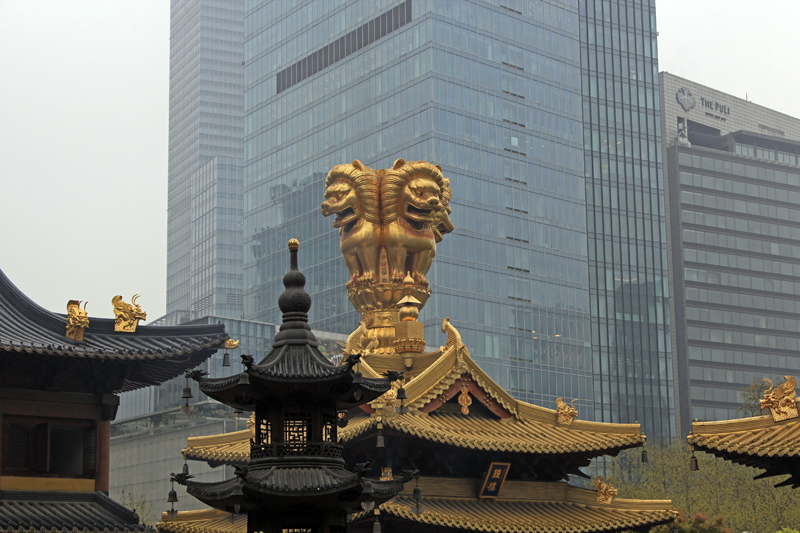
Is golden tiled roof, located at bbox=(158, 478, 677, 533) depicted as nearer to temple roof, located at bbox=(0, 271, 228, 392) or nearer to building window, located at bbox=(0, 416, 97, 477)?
building window, located at bbox=(0, 416, 97, 477)

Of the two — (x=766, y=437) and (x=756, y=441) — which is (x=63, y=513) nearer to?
(x=756, y=441)

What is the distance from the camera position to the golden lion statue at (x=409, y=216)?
29.1 m

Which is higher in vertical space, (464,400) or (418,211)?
(418,211)

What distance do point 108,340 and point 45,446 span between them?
9.40 ft

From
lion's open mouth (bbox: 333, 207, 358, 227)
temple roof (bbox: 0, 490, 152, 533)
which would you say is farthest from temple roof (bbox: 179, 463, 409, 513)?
lion's open mouth (bbox: 333, 207, 358, 227)

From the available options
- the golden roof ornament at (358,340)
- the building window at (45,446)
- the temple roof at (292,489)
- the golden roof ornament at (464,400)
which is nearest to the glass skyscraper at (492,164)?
the golden roof ornament at (358,340)

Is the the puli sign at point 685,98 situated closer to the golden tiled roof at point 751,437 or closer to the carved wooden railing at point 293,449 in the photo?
the golden tiled roof at point 751,437

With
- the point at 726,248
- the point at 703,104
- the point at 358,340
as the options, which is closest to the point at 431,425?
the point at 358,340

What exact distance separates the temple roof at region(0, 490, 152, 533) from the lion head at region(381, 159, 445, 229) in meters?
9.95

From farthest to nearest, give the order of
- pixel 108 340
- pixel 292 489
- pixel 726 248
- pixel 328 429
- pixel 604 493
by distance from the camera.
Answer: pixel 726 248, pixel 604 493, pixel 108 340, pixel 328 429, pixel 292 489

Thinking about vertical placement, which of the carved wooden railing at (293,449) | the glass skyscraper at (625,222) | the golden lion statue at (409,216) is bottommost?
the carved wooden railing at (293,449)

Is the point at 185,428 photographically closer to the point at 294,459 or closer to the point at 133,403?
the point at 133,403

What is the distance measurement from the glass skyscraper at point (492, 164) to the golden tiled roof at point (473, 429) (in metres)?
61.2

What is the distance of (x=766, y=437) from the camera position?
23062mm
